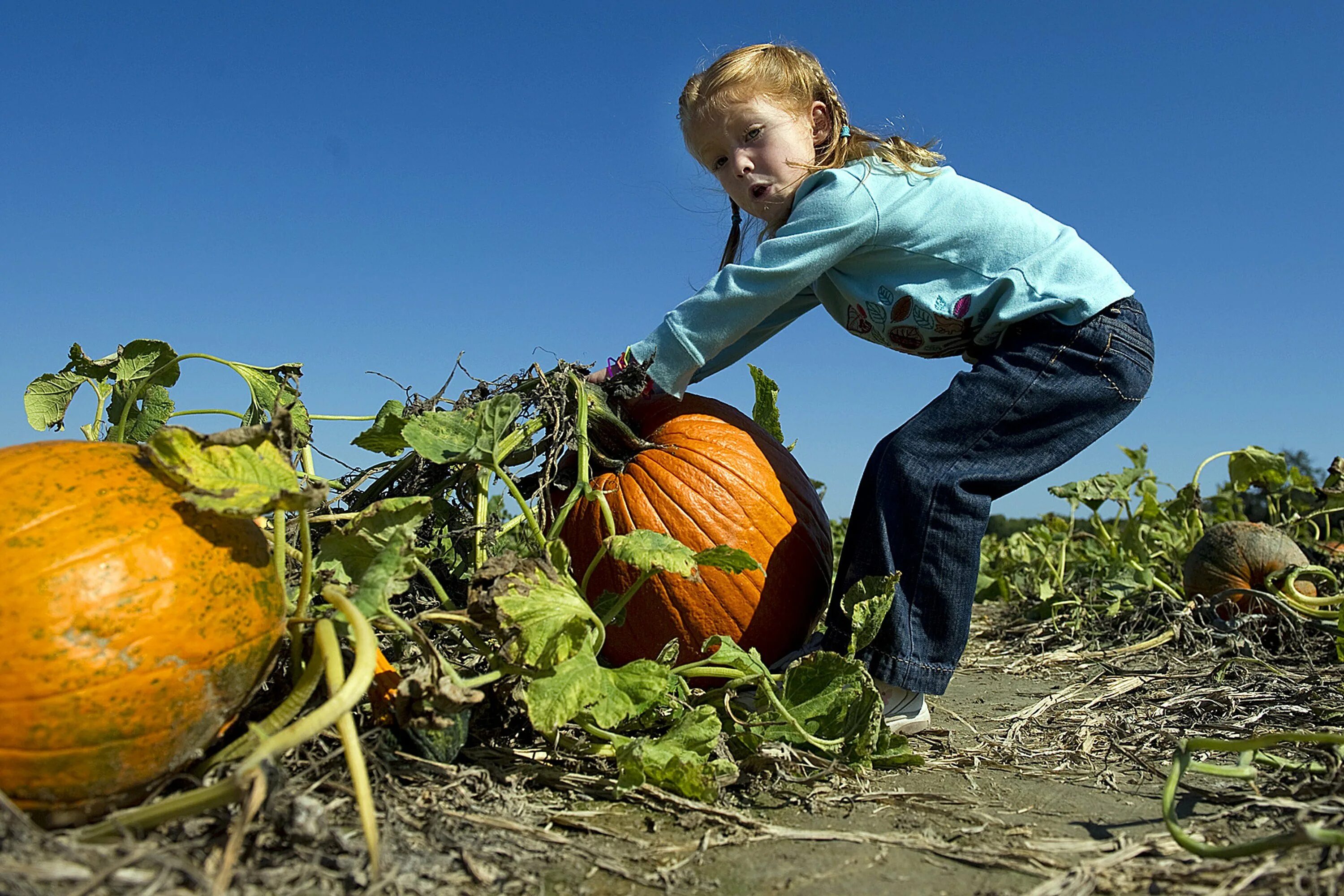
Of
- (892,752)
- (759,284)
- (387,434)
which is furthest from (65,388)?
(892,752)

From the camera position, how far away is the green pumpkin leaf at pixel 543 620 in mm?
1647

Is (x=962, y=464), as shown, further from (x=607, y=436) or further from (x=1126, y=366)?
(x=607, y=436)

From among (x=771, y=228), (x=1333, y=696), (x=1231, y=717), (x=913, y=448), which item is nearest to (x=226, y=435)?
(x=913, y=448)

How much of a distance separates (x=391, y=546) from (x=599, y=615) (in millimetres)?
674

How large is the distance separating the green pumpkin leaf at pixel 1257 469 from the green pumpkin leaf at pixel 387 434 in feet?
13.1

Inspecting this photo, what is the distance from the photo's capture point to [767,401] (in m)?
3.08

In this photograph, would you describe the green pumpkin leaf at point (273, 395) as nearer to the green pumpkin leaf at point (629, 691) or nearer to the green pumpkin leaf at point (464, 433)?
the green pumpkin leaf at point (464, 433)

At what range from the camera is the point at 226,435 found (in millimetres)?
1526

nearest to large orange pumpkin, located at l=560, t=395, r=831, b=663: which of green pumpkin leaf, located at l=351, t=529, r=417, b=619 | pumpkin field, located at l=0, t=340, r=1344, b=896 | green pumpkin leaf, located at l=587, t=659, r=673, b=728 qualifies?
pumpkin field, located at l=0, t=340, r=1344, b=896

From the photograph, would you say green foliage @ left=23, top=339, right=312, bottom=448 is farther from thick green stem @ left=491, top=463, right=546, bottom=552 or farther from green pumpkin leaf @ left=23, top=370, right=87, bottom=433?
thick green stem @ left=491, top=463, right=546, bottom=552

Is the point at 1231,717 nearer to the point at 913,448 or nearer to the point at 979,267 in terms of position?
the point at 913,448

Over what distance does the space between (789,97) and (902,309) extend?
2.70 feet

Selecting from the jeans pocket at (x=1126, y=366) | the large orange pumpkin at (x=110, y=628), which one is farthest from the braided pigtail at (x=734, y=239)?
the large orange pumpkin at (x=110, y=628)

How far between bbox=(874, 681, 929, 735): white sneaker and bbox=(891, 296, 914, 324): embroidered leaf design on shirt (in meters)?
1.03
